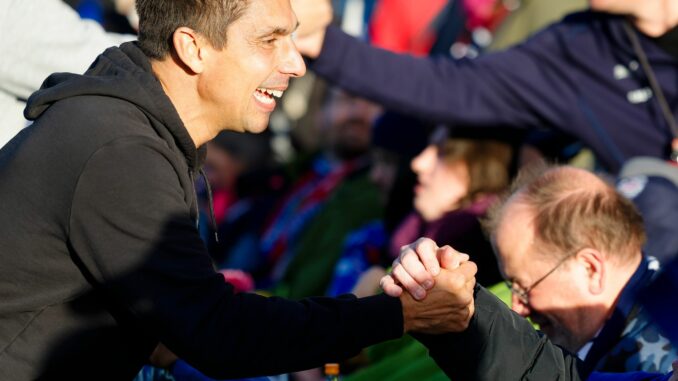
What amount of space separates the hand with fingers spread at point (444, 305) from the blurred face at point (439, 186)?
94.0 inches

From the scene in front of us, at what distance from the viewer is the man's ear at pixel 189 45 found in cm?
315

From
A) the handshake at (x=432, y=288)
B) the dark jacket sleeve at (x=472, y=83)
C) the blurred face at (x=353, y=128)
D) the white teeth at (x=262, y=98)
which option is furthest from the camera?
the blurred face at (x=353, y=128)

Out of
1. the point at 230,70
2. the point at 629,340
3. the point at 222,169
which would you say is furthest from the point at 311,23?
the point at 222,169

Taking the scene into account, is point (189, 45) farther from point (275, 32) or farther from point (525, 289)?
point (525, 289)

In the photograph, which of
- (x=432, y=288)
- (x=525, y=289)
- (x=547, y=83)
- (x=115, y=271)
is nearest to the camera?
(x=115, y=271)

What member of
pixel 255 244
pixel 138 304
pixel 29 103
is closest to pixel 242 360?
pixel 138 304

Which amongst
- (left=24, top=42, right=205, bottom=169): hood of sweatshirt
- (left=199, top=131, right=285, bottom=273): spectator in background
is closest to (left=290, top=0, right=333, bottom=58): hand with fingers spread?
(left=24, top=42, right=205, bottom=169): hood of sweatshirt

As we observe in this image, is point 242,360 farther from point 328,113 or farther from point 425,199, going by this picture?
point 328,113

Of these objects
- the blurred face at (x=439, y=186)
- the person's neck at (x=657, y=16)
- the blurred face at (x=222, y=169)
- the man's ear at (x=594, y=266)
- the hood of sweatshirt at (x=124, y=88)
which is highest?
the hood of sweatshirt at (x=124, y=88)

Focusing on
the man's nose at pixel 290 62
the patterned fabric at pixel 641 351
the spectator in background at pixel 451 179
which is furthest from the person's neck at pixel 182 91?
the spectator in background at pixel 451 179

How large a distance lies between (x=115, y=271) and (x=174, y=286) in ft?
0.47

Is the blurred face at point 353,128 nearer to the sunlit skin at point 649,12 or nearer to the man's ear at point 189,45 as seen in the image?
the sunlit skin at point 649,12

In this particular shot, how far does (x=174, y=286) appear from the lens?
2832mm

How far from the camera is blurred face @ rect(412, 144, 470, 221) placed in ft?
18.1
